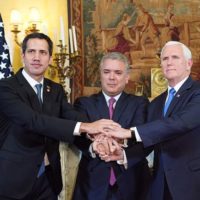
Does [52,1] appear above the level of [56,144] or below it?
above

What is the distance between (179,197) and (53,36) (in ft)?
10.8

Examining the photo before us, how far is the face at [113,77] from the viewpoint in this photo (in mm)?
2998

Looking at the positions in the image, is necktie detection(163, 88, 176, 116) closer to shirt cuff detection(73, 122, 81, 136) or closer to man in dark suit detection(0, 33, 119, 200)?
man in dark suit detection(0, 33, 119, 200)

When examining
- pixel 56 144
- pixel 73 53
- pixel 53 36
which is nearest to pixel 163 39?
pixel 73 53

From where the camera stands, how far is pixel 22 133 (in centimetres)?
278

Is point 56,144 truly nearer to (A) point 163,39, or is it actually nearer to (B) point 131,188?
(B) point 131,188

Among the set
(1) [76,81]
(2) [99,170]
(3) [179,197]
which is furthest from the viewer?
(1) [76,81]

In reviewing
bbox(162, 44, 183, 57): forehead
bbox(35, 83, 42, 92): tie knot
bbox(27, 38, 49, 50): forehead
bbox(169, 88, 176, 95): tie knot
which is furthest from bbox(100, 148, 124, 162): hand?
bbox(27, 38, 49, 50): forehead

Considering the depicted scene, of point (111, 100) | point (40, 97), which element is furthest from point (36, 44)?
point (111, 100)

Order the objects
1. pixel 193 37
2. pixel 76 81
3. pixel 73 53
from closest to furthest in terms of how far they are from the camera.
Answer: pixel 193 37, pixel 73 53, pixel 76 81

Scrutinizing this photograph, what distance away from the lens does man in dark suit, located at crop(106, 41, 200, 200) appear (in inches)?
103

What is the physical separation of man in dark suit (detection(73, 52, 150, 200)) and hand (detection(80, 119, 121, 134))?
13 centimetres

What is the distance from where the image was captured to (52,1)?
5340 millimetres

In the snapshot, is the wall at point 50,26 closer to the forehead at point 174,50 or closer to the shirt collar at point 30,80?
the shirt collar at point 30,80
